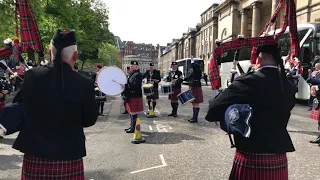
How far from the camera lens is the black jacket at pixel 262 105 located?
2.15 m

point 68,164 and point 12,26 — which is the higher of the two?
point 12,26

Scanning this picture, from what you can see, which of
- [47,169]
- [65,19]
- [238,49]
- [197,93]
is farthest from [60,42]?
[65,19]

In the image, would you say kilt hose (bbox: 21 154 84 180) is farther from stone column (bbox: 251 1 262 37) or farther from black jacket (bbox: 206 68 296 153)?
stone column (bbox: 251 1 262 37)

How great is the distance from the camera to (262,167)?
223 centimetres

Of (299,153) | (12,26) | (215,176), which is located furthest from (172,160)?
(12,26)

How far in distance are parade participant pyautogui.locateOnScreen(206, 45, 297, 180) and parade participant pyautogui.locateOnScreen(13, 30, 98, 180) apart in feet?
3.50

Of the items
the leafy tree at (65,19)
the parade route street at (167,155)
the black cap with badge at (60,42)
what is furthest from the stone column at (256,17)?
the black cap with badge at (60,42)

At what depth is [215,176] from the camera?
4.14 meters

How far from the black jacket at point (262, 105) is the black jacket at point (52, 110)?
3.54 feet

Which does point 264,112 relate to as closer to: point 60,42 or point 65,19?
point 60,42

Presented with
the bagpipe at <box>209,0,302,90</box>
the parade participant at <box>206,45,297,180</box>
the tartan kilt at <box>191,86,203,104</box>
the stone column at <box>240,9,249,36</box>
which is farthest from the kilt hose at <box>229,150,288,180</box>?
the stone column at <box>240,9,249,36</box>

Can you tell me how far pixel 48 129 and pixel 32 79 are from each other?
1.32 feet

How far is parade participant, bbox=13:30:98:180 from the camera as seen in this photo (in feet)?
6.81

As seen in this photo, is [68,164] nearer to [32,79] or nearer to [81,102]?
[81,102]
